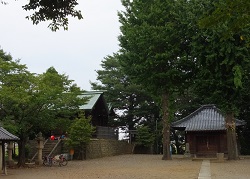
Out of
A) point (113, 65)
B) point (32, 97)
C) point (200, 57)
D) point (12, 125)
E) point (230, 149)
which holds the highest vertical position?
point (113, 65)

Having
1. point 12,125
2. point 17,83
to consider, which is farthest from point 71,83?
point 12,125

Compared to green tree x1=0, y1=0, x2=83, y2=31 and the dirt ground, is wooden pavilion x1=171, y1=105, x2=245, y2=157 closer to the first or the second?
the dirt ground

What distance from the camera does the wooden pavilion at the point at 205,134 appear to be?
31.8 meters

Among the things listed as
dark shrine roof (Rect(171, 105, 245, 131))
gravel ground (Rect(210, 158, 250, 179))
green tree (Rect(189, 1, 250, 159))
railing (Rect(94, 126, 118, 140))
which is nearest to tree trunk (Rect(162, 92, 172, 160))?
green tree (Rect(189, 1, 250, 159))

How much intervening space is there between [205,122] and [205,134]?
1175mm

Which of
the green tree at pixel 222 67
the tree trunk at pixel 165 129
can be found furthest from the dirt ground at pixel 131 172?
the tree trunk at pixel 165 129

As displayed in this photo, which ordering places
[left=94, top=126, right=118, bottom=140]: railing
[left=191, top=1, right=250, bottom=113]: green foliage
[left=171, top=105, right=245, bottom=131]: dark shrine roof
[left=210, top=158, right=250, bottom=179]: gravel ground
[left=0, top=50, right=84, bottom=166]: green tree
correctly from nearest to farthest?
1. [left=210, top=158, right=250, bottom=179]: gravel ground
2. [left=0, top=50, right=84, bottom=166]: green tree
3. [left=191, top=1, right=250, bottom=113]: green foliage
4. [left=171, top=105, right=245, bottom=131]: dark shrine roof
5. [left=94, top=126, right=118, bottom=140]: railing

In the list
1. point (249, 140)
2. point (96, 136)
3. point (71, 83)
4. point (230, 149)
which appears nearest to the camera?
point (71, 83)

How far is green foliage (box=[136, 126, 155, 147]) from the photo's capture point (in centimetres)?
3941

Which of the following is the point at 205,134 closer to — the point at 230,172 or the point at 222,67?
the point at 222,67

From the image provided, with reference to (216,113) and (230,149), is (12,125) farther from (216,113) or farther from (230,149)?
(216,113)

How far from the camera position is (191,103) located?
4291 centimetres

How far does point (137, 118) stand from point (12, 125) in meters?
26.8

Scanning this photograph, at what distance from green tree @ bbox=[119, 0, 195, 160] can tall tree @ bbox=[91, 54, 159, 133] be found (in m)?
13.9
